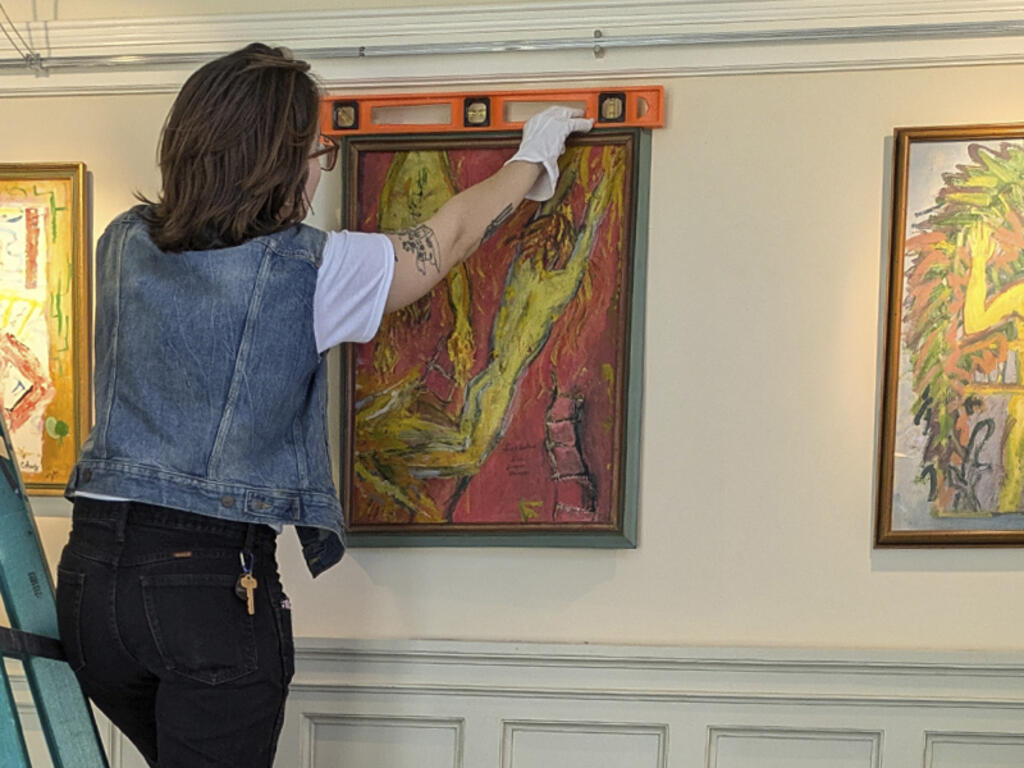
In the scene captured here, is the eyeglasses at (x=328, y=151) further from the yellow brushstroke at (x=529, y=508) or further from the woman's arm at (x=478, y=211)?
the yellow brushstroke at (x=529, y=508)

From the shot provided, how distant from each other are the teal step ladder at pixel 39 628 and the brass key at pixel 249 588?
0.97 ft

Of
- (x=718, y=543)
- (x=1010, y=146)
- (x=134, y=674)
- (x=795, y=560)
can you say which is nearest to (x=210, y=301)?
(x=134, y=674)

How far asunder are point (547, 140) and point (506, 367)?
16.8 inches

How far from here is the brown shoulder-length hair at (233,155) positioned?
1376 millimetres

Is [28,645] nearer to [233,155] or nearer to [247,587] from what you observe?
[247,587]

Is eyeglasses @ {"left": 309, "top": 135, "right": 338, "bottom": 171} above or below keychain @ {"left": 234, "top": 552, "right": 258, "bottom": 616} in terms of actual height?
above

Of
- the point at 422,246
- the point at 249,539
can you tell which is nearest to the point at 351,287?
the point at 422,246

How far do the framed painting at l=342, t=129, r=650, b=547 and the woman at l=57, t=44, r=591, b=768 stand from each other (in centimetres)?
45

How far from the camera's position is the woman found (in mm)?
1334

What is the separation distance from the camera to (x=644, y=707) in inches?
73.6

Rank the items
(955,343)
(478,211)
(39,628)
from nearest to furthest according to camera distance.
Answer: (39,628)
(478,211)
(955,343)

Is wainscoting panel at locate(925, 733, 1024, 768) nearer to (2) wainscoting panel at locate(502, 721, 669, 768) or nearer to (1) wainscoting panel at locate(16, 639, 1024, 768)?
(1) wainscoting panel at locate(16, 639, 1024, 768)

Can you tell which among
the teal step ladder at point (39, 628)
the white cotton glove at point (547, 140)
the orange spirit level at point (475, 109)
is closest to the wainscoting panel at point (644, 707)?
the teal step ladder at point (39, 628)

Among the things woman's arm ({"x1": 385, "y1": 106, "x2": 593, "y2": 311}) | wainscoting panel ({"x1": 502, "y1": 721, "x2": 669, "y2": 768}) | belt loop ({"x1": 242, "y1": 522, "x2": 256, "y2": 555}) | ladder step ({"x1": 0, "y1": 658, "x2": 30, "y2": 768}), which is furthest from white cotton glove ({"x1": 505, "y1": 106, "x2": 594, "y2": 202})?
ladder step ({"x1": 0, "y1": 658, "x2": 30, "y2": 768})
